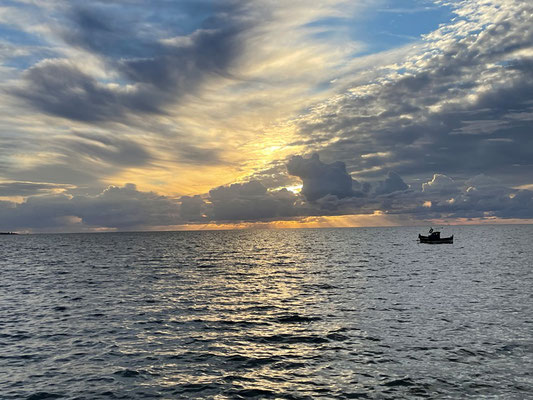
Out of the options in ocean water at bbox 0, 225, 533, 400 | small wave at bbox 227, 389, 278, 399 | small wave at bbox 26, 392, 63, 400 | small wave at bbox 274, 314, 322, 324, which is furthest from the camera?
small wave at bbox 274, 314, 322, 324

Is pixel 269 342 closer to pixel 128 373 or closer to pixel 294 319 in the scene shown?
pixel 294 319

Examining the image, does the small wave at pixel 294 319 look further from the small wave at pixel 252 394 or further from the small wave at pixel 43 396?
the small wave at pixel 43 396


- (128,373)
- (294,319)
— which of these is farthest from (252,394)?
(294,319)

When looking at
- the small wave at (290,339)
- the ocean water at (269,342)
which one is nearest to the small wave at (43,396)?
the ocean water at (269,342)

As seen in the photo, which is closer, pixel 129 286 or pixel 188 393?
pixel 188 393

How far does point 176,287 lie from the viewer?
46312 millimetres

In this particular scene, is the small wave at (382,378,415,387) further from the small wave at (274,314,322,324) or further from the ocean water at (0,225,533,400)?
the small wave at (274,314,322,324)

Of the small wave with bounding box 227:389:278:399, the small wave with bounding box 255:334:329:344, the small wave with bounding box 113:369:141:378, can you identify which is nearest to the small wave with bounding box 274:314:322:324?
the small wave with bounding box 255:334:329:344

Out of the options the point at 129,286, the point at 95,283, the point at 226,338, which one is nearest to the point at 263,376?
the point at 226,338

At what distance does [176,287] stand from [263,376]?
30.4m

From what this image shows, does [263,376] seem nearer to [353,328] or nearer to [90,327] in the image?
[353,328]

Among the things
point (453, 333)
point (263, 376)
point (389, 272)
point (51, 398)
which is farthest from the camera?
point (389, 272)

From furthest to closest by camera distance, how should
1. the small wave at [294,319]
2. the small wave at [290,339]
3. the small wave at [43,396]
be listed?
the small wave at [294,319], the small wave at [290,339], the small wave at [43,396]

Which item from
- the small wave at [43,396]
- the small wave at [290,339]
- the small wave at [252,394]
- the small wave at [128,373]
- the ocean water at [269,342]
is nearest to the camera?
the small wave at [252,394]
